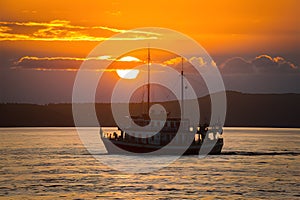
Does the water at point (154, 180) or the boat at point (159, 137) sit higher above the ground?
the boat at point (159, 137)

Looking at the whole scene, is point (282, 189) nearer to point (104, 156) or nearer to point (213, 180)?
point (213, 180)

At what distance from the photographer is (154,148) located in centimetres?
11275

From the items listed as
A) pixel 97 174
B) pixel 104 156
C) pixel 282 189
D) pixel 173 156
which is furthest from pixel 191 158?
pixel 282 189

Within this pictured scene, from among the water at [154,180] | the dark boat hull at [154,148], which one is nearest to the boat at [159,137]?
the dark boat hull at [154,148]

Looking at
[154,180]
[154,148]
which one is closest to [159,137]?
[154,148]

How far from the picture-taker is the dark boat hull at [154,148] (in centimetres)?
11319

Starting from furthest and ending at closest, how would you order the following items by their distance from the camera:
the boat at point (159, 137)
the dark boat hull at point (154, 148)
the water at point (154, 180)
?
the dark boat hull at point (154, 148) < the boat at point (159, 137) < the water at point (154, 180)

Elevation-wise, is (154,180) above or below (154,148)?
below

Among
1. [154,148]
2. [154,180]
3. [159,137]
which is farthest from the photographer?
[154,148]

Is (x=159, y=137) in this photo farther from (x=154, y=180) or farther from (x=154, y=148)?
(x=154, y=180)

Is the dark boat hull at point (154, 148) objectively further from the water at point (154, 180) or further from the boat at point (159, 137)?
the water at point (154, 180)

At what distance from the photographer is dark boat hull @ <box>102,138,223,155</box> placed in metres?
113

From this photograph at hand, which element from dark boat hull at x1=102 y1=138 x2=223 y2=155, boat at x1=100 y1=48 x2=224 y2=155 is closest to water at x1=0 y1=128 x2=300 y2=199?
boat at x1=100 y1=48 x2=224 y2=155

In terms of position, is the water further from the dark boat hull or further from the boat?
the dark boat hull
